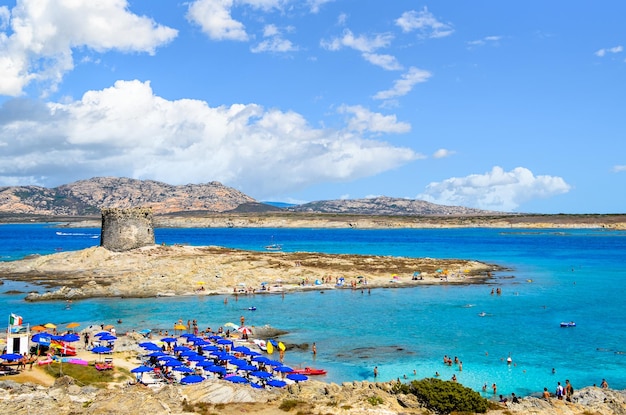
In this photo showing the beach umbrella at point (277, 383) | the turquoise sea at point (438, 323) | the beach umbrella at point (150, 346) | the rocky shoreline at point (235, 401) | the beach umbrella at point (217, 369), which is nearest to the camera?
the rocky shoreline at point (235, 401)

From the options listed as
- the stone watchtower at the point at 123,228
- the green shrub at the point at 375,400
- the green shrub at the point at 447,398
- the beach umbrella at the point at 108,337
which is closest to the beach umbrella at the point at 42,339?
the beach umbrella at the point at 108,337

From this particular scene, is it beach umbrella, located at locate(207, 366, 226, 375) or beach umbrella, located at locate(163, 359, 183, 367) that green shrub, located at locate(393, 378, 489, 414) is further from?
beach umbrella, located at locate(163, 359, 183, 367)

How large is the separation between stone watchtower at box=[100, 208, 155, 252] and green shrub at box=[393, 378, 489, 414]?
64047 mm

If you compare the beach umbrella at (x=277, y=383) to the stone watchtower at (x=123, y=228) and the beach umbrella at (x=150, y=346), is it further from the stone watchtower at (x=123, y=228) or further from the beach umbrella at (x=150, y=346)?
the stone watchtower at (x=123, y=228)

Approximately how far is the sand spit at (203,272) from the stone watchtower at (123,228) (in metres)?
1.34

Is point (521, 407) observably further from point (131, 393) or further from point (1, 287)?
point (1, 287)

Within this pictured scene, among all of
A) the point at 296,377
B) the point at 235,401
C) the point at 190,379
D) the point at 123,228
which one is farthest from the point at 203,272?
the point at 235,401

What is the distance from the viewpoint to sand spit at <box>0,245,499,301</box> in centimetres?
6475

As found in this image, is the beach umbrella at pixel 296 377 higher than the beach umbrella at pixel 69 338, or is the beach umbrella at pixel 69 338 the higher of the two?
the beach umbrella at pixel 69 338

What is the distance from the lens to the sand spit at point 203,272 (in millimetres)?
64750

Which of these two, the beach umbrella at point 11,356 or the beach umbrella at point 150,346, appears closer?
the beach umbrella at point 11,356

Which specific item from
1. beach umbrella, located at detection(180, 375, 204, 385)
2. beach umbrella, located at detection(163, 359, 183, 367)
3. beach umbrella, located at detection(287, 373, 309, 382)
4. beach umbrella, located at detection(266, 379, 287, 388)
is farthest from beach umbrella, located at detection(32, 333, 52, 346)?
beach umbrella, located at detection(287, 373, 309, 382)

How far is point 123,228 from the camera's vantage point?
8150 centimetres

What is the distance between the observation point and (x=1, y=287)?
67250 millimetres
